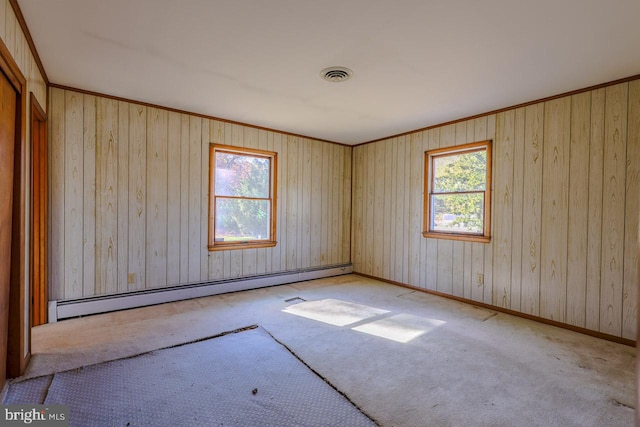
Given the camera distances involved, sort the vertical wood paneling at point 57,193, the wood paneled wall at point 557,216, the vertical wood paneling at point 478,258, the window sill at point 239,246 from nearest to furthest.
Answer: the wood paneled wall at point 557,216 < the vertical wood paneling at point 57,193 < the vertical wood paneling at point 478,258 < the window sill at point 239,246

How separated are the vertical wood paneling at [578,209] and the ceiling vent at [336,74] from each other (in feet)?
7.67

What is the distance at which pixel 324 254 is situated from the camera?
17.8 ft

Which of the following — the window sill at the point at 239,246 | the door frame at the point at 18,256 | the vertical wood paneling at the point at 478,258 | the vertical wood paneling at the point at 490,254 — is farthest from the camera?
the window sill at the point at 239,246

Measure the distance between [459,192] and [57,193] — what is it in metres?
4.67

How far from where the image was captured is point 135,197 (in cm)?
361

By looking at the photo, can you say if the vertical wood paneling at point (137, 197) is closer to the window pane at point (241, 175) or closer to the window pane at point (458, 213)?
the window pane at point (241, 175)

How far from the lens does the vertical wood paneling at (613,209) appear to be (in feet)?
9.26

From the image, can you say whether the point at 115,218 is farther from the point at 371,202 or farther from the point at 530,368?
the point at 530,368

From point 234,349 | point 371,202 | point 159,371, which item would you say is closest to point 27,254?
point 159,371

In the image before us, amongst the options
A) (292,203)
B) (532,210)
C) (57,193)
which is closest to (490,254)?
(532,210)

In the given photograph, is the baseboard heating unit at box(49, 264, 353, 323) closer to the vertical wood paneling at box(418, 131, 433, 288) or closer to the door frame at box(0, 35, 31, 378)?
the door frame at box(0, 35, 31, 378)

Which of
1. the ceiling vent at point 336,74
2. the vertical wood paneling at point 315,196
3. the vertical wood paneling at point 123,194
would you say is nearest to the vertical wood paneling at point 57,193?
the vertical wood paneling at point 123,194

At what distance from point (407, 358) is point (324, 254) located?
306 cm

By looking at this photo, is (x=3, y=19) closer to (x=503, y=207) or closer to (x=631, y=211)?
(x=503, y=207)
